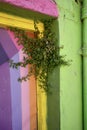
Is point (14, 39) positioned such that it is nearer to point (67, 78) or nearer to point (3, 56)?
point (3, 56)

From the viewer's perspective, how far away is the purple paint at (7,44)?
2.24 metres

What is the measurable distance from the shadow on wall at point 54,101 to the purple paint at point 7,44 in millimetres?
603

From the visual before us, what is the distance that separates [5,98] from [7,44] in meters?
0.62

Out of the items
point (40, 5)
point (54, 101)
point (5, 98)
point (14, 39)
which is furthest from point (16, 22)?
point (54, 101)

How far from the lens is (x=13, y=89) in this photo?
7.75ft

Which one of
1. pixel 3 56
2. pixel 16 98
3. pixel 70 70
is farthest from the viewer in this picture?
pixel 70 70

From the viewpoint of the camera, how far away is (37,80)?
8.65 ft

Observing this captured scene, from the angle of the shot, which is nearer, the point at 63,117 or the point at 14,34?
the point at 14,34

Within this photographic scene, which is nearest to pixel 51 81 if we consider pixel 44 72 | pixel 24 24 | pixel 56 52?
pixel 44 72

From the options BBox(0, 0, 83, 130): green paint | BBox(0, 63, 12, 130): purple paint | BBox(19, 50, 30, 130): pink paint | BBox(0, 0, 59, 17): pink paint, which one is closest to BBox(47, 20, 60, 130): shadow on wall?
BBox(0, 0, 83, 130): green paint

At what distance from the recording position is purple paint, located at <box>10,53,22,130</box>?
2.36 metres

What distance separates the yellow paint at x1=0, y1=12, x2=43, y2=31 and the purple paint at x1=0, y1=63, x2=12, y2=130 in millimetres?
470

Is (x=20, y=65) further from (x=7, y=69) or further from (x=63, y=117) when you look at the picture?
(x=63, y=117)

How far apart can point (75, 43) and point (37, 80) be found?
0.79m
